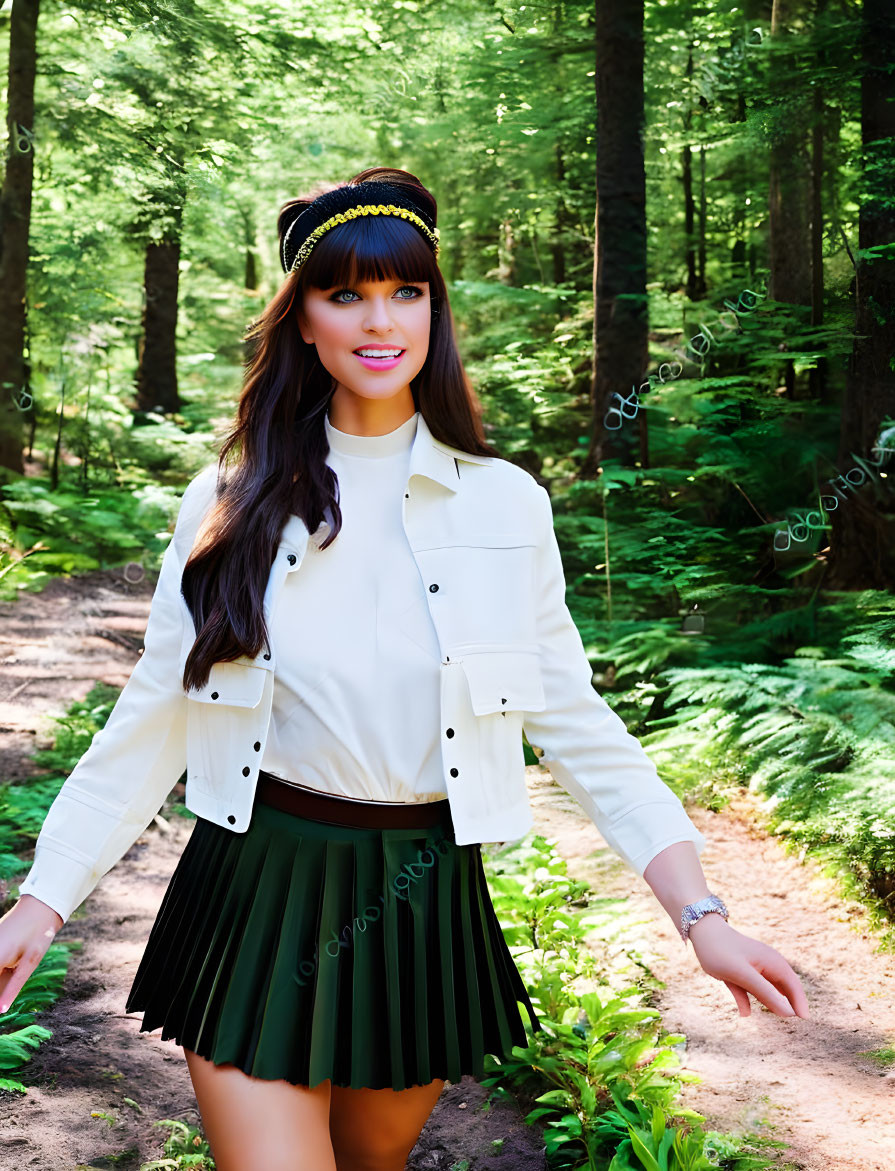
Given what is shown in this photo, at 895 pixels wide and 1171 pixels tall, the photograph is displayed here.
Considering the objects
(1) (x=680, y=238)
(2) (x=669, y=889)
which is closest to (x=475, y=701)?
(2) (x=669, y=889)

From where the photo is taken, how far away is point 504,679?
177cm

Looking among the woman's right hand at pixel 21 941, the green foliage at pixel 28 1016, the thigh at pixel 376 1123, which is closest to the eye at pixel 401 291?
the woman's right hand at pixel 21 941

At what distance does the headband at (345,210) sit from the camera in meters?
1.82

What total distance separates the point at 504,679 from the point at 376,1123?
31.0 inches

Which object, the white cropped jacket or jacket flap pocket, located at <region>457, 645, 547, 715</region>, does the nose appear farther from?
jacket flap pocket, located at <region>457, 645, 547, 715</region>

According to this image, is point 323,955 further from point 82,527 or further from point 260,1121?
point 82,527

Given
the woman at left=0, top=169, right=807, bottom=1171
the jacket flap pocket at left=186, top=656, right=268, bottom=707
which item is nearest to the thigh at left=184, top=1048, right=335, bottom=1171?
the woman at left=0, top=169, right=807, bottom=1171

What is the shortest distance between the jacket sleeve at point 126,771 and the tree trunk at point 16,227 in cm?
524

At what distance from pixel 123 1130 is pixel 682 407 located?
13.6 feet

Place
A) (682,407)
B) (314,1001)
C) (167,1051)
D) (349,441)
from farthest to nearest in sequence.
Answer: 1. (682,407)
2. (167,1051)
3. (349,441)
4. (314,1001)

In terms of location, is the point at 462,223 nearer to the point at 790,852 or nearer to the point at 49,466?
the point at 49,466

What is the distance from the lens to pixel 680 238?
5625mm

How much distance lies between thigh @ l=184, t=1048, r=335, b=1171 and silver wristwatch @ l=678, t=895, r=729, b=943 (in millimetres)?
603

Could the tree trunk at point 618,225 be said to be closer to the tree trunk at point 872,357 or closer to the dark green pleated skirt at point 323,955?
the tree trunk at point 872,357
